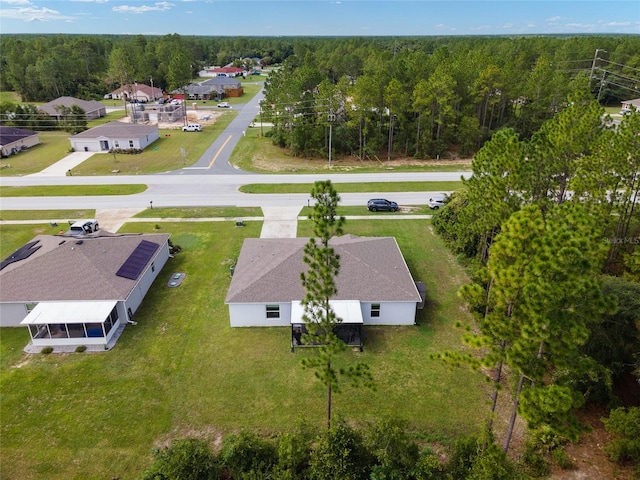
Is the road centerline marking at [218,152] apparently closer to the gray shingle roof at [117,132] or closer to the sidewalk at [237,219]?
the gray shingle roof at [117,132]

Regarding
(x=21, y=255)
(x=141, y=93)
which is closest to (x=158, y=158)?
(x=21, y=255)

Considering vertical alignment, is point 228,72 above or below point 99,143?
above

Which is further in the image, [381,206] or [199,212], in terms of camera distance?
[199,212]

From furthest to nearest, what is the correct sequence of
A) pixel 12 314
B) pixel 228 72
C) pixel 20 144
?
pixel 228 72 → pixel 20 144 → pixel 12 314

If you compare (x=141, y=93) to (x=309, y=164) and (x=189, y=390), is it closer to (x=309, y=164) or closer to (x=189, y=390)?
(x=309, y=164)

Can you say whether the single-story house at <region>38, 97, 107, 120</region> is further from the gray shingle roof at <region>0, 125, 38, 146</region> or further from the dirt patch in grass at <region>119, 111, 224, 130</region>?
the gray shingle roof at <region>0, 125, 38, 146</region>

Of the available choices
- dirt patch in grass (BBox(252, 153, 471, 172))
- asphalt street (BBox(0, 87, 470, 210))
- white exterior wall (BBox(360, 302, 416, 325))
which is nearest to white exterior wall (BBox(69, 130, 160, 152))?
asphalt street (BBox(0, 87, 470, 210))
